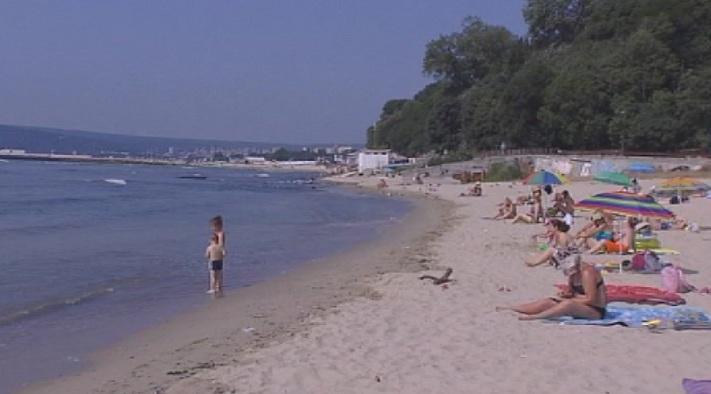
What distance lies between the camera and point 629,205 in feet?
46.9

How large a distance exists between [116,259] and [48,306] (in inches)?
251

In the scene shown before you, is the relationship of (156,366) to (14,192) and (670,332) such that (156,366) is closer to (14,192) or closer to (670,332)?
(670,332)

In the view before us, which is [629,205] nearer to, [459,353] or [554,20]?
[459,353]

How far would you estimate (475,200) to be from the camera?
4069cm

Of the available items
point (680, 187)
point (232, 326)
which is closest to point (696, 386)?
point (232, 326)

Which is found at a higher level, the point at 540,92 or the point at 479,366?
the point at 540,92

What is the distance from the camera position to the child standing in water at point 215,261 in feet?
46.3

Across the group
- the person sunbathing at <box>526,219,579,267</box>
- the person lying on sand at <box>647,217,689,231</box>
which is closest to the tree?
the person lying on sand at <box>647,217,689,231</box>

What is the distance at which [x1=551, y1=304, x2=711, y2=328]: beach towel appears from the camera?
378 inches

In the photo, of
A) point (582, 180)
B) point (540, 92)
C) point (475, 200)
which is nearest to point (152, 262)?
point (475, 200)

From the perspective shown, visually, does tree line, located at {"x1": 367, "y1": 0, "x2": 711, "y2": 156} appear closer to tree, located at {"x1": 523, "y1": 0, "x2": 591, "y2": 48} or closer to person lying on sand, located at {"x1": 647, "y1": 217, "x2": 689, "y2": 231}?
tree, located at {"x1": 523, "y1": 0, "x2": 591, "y2": 48}

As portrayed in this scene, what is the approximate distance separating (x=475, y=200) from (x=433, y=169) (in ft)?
114

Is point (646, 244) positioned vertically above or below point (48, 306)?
above

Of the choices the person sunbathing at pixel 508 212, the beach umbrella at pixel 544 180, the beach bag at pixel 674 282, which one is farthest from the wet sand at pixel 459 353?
the person sunbathing at pixel 508 212
